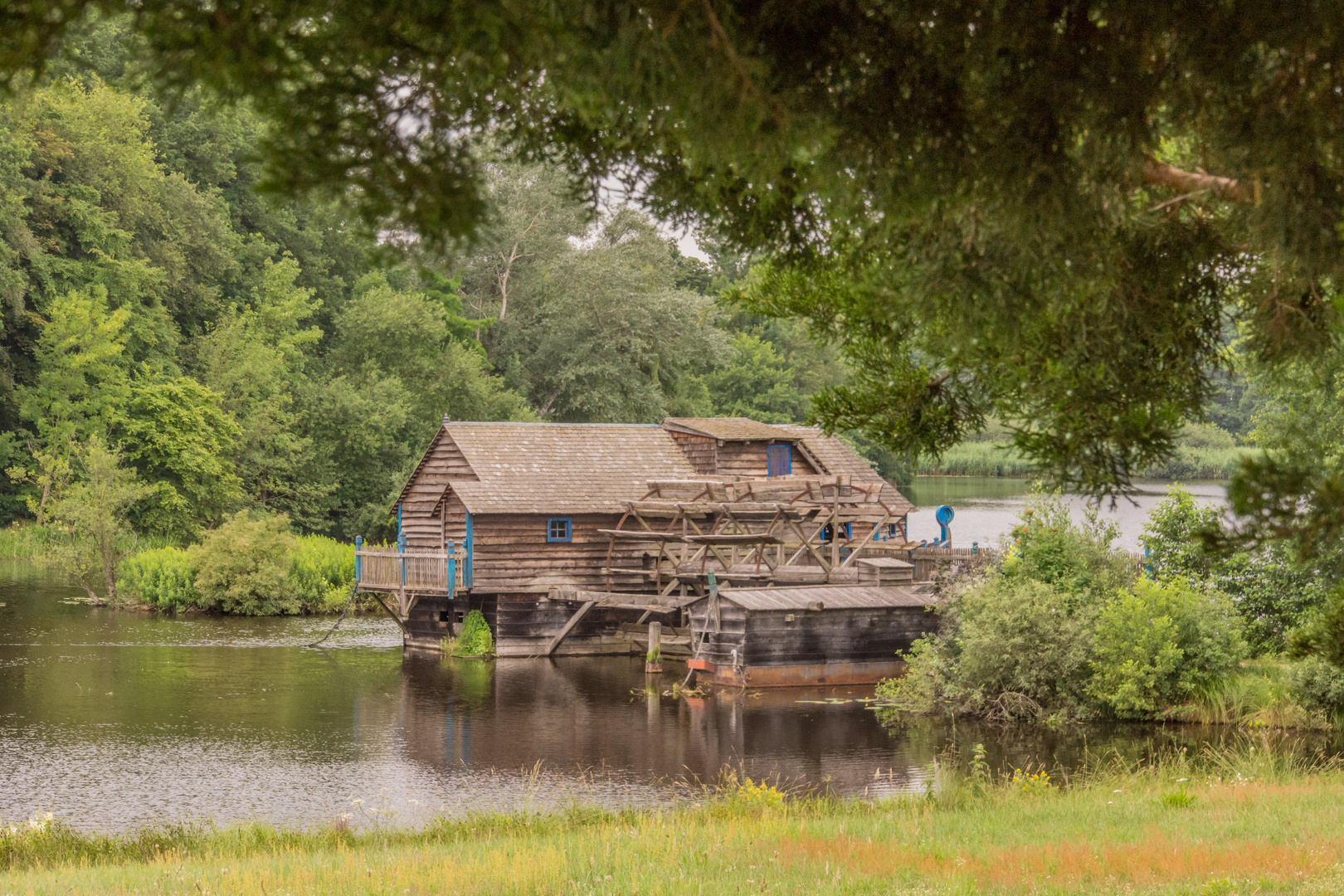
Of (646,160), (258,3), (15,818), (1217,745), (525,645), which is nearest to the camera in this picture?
(258,3)

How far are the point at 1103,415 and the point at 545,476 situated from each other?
91.3 ft

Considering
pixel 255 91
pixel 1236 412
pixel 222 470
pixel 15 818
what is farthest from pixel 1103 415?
pixel 1236 412

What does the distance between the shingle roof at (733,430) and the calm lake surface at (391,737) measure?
21.9ft

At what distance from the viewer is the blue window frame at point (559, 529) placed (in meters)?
32.9

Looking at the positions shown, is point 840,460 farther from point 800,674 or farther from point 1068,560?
point 1068,560

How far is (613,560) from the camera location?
3366cm

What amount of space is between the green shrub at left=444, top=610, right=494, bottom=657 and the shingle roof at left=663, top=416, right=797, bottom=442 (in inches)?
292

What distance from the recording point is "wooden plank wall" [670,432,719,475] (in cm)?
3556

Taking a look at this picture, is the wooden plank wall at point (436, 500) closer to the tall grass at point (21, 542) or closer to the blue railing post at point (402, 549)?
the blue railing post at point (402, 549)

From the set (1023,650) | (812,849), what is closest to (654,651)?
(1023,650)

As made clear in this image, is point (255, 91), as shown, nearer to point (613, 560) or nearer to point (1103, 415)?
point (1103, 415)

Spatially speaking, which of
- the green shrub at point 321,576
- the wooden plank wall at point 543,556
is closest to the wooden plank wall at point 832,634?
the wooden plank wall at point 543,556

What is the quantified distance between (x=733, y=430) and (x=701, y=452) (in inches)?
39.5

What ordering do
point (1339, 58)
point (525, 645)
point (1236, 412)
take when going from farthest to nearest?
point (1236, 412) → point (525, 645) → point (1339, 58)
